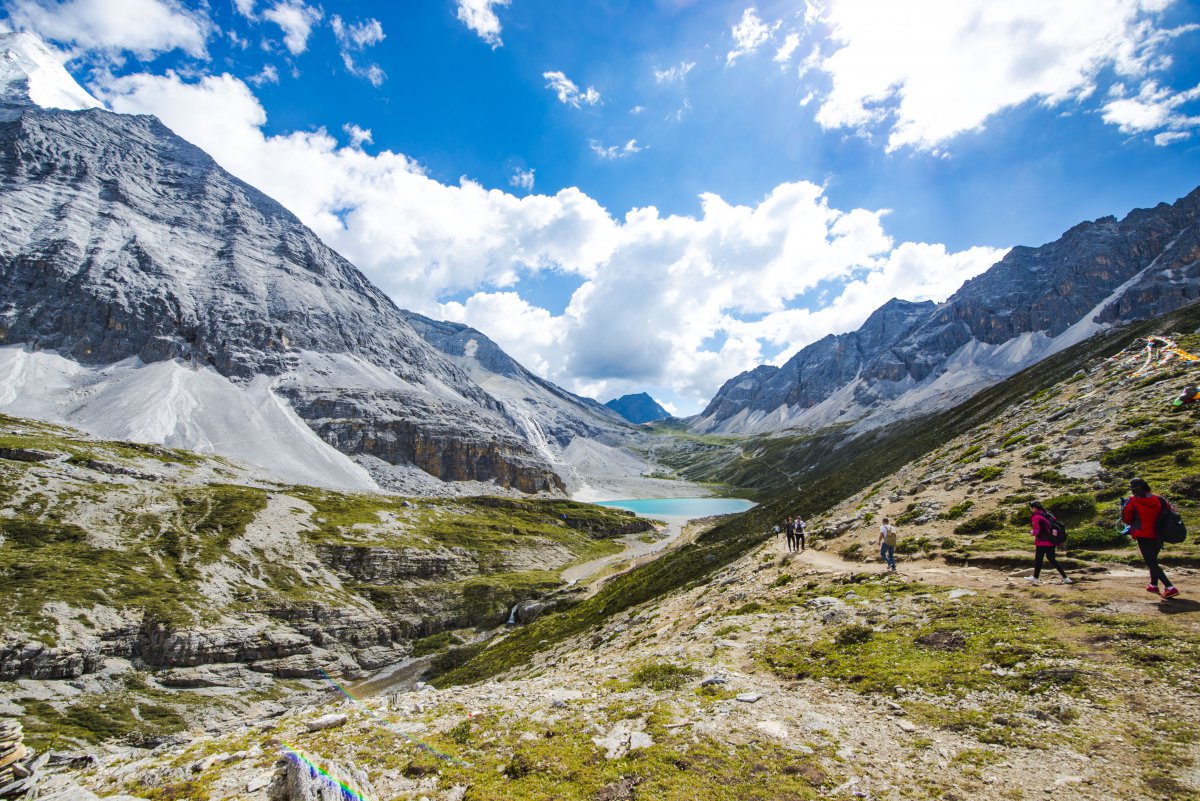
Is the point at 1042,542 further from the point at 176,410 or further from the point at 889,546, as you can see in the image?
the point at 176,410

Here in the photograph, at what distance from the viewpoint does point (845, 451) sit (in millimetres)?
198125

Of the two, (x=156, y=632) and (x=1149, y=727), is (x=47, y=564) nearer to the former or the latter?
(x=156, y=632)

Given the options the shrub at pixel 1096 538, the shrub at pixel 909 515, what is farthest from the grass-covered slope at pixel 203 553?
the shrub at pixel 1096 538

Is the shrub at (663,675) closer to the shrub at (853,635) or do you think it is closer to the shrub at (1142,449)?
the shrub at (853,635)

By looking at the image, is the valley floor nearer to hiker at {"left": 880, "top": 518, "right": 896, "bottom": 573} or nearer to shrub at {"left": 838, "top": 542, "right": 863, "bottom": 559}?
hiker at {"left": 880, "top": 518, "right": 896, "bottom": 573}

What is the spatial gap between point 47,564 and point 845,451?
215m

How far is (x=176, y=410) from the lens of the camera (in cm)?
14975

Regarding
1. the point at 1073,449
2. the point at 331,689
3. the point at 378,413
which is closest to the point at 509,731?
the point at 1073,449

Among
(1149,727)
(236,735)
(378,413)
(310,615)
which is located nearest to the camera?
(1149,727)

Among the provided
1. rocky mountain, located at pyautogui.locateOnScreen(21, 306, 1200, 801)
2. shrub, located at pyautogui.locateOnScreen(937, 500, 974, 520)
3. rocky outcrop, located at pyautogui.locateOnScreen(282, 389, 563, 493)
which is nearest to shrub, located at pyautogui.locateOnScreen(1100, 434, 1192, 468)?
rocky mountain, located at pyautogui.locateOnScreen(21, 306, 1200, 801)

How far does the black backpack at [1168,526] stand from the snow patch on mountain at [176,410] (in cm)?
15317

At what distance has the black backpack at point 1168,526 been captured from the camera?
11.9 meters

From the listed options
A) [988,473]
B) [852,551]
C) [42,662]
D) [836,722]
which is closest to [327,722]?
[836,722]

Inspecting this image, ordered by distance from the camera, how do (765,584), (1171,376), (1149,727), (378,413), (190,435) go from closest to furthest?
(1149,727) → (765,584) → (1171,376) → (190,435) → (378,413)
